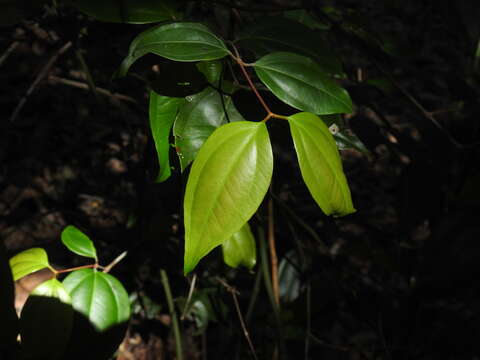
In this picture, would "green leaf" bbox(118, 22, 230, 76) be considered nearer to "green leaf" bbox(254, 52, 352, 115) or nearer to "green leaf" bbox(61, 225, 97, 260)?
"green leaf" bbox(254, 52, 352, 115)

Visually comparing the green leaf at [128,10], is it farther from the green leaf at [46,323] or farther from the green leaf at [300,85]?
the green leaf at [46,323]

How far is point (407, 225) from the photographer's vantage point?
104 cm

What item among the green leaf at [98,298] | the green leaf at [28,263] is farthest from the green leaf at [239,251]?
the green leaf at [28,263]

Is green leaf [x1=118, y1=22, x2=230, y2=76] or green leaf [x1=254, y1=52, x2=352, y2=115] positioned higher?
green leaf [x1=118, y1=22, x2=230, y2=76]

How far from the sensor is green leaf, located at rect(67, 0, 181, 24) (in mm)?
570

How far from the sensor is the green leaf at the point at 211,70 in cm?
56

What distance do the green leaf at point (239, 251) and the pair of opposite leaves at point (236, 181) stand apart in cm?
33

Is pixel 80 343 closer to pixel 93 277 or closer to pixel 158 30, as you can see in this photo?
pixel 93 277

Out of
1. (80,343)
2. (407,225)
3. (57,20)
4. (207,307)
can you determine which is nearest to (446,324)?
(407,225)

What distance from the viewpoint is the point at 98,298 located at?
2.06ft

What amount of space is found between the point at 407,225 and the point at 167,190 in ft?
2.08

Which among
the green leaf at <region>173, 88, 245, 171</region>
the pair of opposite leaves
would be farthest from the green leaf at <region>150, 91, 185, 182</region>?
the pair of opposite leaves

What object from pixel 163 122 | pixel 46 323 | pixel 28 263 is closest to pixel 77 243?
pixel 28 263

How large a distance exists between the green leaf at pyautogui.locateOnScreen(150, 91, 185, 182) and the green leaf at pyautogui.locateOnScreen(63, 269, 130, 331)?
9.1 inches
